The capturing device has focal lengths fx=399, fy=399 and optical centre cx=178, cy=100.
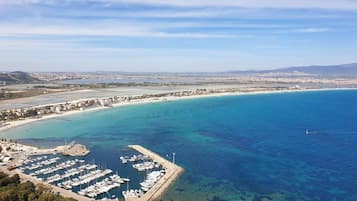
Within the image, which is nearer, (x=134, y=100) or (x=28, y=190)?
(x=28, y=190)

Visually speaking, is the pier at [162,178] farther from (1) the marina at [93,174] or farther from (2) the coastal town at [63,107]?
(2) the coastal town at [63,107]

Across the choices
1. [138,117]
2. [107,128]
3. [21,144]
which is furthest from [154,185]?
[138,117]

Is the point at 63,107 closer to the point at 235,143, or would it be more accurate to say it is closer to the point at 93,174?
the point at 235,143

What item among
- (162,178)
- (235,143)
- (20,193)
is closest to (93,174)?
(162,178)

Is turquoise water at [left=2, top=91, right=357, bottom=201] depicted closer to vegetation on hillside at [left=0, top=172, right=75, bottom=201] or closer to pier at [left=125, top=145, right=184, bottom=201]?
pier at [left=125, top=145, right=184, bottom=201]

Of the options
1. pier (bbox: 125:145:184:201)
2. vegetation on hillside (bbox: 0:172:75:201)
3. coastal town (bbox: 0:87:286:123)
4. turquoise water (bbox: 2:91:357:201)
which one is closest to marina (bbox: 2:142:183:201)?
pier (bbox: 125:145:184:201)

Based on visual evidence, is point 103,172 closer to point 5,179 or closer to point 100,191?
point 100,191
